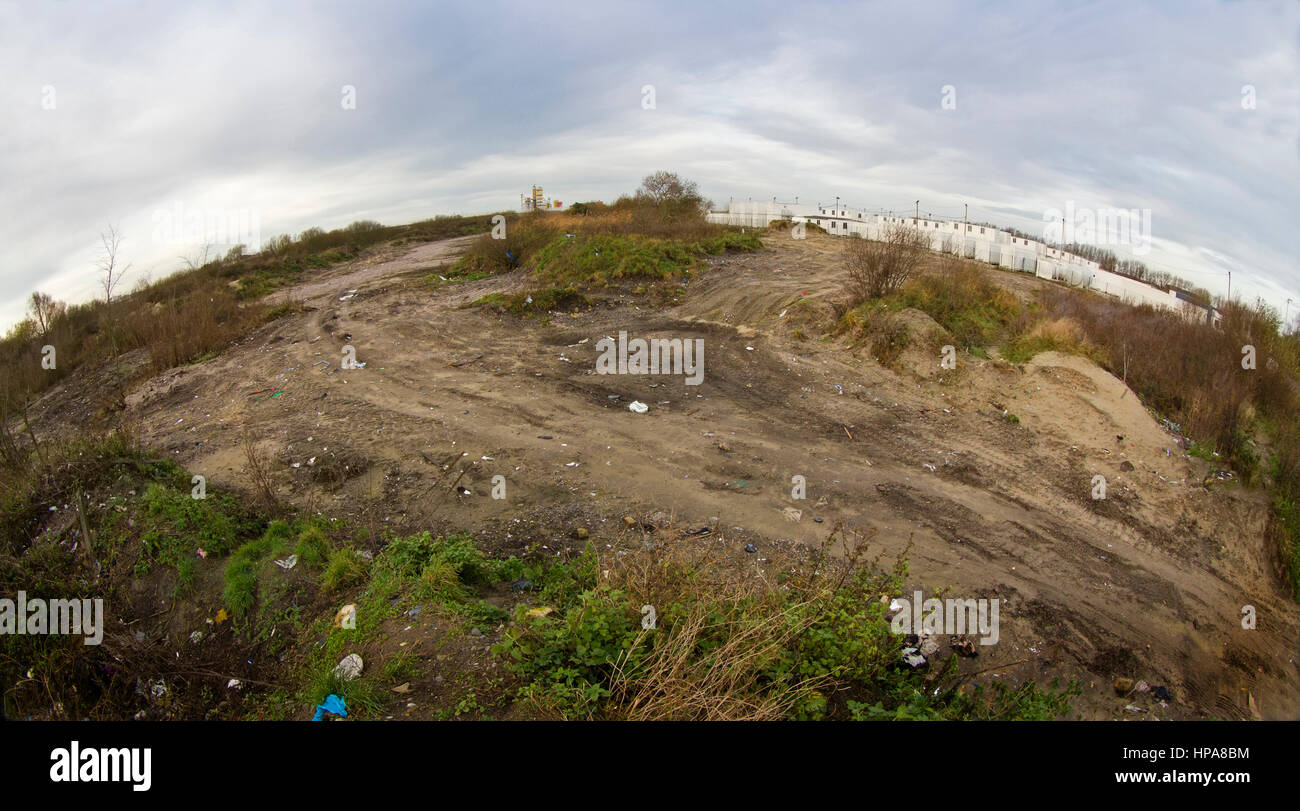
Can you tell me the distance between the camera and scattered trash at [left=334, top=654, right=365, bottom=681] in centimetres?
369

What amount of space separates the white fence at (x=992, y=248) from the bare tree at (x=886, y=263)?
484 mm

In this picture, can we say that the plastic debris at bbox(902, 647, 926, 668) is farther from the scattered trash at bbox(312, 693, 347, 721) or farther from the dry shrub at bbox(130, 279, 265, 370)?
the dry shrub at bbox(130, 279, 265, 370)

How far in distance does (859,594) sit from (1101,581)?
299 cm

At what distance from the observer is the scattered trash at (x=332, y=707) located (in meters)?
3.35

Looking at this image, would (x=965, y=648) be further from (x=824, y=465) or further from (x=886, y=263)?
(x=886, y=263)

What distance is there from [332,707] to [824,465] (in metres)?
5.16

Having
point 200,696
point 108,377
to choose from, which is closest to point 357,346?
point 108,377

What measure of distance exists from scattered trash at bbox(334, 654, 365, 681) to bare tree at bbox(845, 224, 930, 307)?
9.72 metres

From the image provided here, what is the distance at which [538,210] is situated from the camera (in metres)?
25.6

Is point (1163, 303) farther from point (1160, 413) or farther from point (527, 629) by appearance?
point (527, 629)

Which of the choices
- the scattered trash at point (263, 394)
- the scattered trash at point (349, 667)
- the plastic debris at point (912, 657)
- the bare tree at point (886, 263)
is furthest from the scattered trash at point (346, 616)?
the bare tree at point (886, 263)

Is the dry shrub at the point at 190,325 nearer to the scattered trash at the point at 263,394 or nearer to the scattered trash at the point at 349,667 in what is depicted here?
the scattered trash at the point at 263,394

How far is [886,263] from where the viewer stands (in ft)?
36.2

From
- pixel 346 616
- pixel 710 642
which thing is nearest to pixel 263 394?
pixel 346 616
